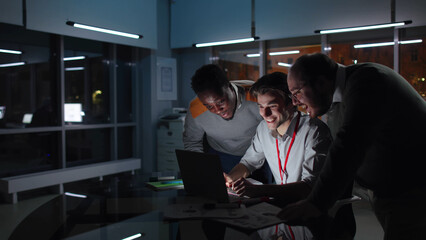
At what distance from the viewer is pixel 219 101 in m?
2.26

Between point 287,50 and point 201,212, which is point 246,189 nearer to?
point 201,212

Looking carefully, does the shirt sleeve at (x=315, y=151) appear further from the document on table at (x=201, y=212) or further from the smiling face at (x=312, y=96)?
the document on table at (x=201, y=212)

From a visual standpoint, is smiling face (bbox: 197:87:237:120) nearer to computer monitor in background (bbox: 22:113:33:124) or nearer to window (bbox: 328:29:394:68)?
window (bbox: 328:29:394:68)

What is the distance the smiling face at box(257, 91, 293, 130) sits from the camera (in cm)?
205

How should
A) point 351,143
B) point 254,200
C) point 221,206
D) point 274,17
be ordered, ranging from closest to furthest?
1. point 351,143
2. point 221,206
3. point 254,200
4. point 274,17

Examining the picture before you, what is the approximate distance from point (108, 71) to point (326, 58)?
17.5 feet

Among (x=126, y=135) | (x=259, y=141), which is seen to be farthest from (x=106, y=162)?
(x=259, y=141)

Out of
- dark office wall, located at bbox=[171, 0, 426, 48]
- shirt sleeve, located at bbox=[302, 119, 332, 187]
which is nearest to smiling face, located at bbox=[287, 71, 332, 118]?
shirt sleeve, located at bbox=[302, 119, 332, 187]

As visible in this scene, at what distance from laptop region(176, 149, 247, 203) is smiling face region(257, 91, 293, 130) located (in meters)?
0.53

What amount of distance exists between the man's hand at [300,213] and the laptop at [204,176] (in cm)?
38

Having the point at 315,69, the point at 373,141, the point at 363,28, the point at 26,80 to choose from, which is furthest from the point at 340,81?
the point at 26,80

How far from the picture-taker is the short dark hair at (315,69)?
145cm

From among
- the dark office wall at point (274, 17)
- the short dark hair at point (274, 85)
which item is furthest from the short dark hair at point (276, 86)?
the dark office wall at point (274, 17)

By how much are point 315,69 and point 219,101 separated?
2.94 feet
